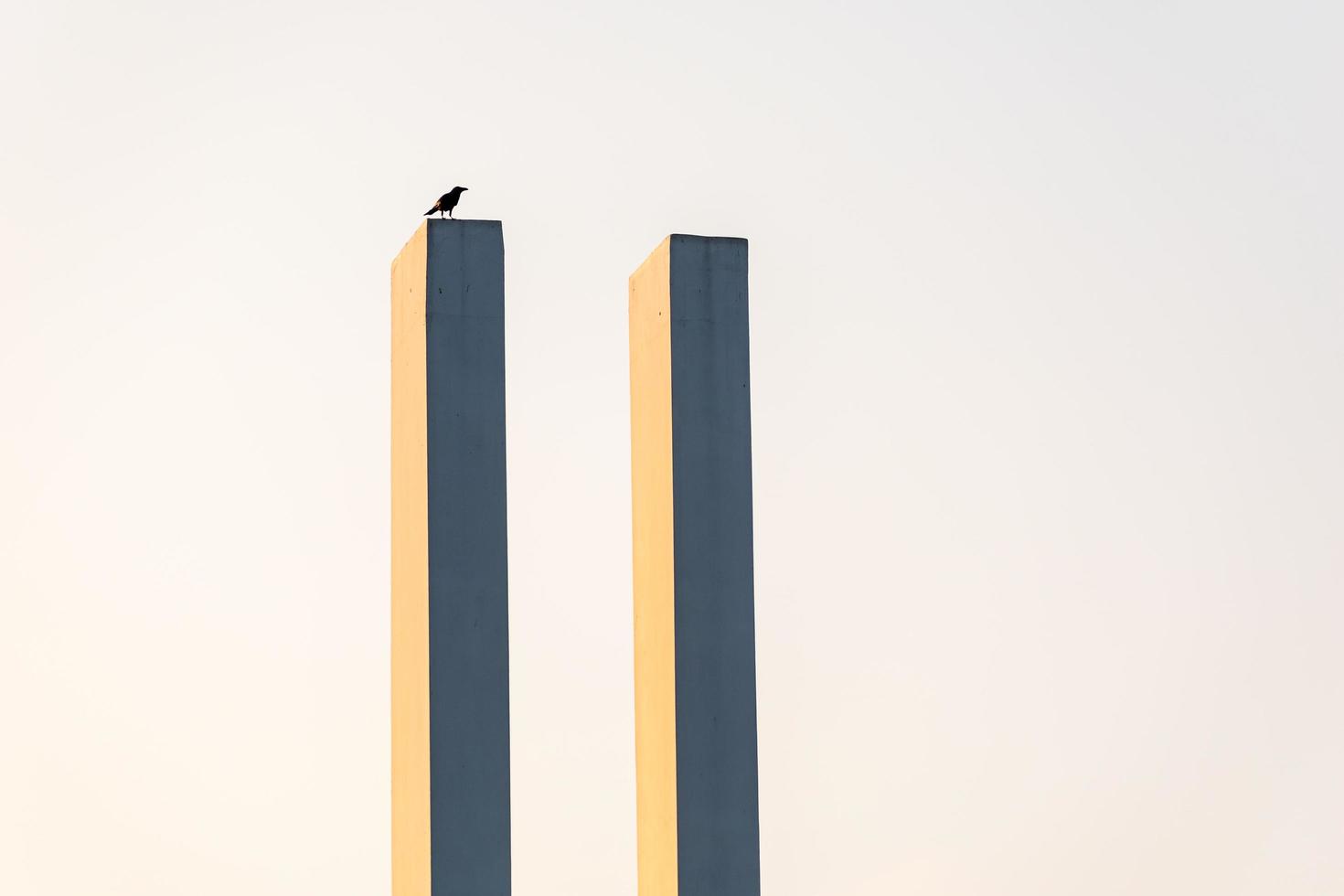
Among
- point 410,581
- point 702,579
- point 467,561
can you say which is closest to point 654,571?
point 702,579

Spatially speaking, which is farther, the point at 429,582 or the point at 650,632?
the point at 650,632

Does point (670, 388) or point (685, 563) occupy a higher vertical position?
point (670, 388)

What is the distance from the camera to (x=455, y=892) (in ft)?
33.4

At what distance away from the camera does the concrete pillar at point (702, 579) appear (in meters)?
10.8

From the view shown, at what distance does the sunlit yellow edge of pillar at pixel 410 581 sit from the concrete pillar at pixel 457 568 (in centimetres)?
2

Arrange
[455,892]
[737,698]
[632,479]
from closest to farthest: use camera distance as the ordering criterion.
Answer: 1. [455,892]
2. [737,698]
3. [632,479]

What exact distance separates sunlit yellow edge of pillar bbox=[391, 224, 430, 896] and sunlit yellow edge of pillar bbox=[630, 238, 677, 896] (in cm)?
155

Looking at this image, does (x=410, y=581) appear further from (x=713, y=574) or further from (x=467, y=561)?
(x=713, y=574)

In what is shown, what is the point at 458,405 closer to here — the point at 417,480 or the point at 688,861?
the point at 417,480

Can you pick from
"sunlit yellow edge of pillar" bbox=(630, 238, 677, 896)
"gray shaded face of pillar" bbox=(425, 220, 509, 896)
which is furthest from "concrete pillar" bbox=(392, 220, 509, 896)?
Result: "sunlit yellow edge of pillar" bbox=(630, 238, 677, 896)

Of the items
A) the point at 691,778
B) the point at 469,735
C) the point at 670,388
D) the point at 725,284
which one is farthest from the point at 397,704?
the point at 725,284

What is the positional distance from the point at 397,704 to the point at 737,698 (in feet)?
7.31

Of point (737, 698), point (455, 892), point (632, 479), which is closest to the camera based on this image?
point (455, 892)

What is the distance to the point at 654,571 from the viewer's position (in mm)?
11445
